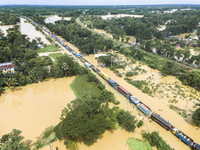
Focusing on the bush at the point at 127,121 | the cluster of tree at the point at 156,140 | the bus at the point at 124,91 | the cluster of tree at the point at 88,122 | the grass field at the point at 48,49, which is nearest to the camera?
the cluster of tree at the point at 88,122

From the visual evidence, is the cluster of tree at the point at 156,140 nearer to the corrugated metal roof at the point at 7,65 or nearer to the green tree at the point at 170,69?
the green tree at the point at 170,69

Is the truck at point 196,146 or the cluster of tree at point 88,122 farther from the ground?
the cluster of tree at point 88,122

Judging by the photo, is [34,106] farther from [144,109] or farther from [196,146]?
[196,146]

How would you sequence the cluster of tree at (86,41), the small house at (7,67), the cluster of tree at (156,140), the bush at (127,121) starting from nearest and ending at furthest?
the cluster of tree at (156,140)
the bush at (127,121)
the small house at (7,67)
the cluster of tree at (86,41)

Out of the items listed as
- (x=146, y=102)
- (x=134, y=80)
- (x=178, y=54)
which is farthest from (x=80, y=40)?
(x=146, y=102)

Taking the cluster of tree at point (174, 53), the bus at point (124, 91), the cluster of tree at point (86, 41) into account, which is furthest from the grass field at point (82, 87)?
the cluster of tree at point (174, 53)

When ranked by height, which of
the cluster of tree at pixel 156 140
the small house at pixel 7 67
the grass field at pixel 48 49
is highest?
the grass field at pixel 48 49

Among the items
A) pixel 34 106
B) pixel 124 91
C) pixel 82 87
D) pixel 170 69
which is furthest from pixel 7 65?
pixel 170 69
